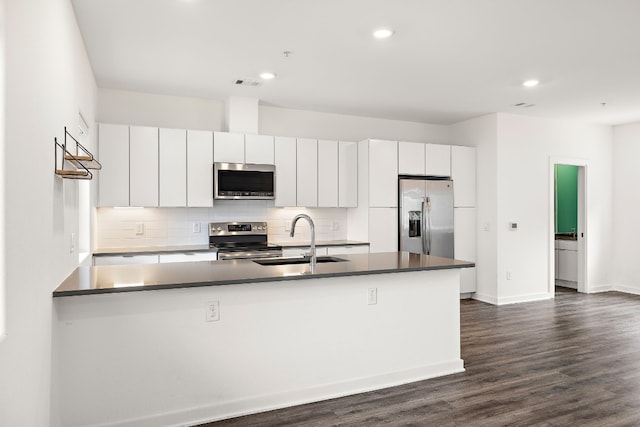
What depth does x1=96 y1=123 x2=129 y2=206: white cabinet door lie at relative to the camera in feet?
15.2

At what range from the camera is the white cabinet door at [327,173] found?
567cm

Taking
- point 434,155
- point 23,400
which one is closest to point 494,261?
point 434,155

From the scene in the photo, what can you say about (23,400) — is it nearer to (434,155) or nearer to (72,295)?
(72,295)

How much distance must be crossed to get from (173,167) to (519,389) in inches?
152

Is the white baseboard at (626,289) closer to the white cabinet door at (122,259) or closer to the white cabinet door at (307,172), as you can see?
the white cabinet door at (307,172)

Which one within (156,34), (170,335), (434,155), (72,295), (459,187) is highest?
(156,34)

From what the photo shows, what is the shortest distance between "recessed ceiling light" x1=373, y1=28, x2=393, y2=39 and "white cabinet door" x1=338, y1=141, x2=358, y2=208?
242 centimetres

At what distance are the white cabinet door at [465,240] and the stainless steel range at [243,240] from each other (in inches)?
103

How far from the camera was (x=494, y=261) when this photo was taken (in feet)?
20.1

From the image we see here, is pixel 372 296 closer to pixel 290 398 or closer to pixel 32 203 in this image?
pixel 290 398

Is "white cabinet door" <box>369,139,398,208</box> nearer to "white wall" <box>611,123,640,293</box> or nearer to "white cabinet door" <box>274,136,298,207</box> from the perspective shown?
"white cabinet door" <box>274,136,298,207</box>

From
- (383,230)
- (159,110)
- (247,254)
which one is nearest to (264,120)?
(159,110)

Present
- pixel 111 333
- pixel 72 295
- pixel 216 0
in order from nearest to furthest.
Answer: pixel 72 295
pixel 111 333
pixel 216 0

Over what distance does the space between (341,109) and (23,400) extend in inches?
192
